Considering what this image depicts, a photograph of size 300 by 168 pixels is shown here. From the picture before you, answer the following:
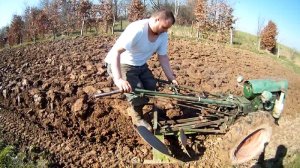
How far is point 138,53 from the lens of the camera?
4492mm

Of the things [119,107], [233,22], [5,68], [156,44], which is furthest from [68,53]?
[233,22]

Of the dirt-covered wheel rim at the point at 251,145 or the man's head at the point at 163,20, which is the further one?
the dirt-covered wheel rim at the point at 251,145

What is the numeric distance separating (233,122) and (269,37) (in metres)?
25.8

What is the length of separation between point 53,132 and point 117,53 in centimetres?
195

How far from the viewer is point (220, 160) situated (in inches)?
188

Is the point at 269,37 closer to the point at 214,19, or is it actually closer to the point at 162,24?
the point at 214,19

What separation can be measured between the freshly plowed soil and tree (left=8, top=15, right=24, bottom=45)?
733 inches

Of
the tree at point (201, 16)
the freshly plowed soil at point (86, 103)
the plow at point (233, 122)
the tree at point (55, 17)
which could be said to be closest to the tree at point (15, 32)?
the tree at point (55, 17)

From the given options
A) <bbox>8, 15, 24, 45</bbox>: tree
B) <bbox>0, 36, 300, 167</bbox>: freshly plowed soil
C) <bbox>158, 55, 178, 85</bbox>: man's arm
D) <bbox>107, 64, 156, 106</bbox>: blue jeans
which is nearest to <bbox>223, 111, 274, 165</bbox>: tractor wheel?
<bbox>0, 36, 300, 167</bbox>: freshly plowed soil

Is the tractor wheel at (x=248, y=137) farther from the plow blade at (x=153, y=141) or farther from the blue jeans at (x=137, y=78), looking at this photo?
the blue jeans at (x=137, y=78)

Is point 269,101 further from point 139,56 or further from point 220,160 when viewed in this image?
point 139,56

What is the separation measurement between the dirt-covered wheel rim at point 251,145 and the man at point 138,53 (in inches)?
44.4

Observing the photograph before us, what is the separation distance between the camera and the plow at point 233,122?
4359mm

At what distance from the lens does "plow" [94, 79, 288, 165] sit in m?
4.36
